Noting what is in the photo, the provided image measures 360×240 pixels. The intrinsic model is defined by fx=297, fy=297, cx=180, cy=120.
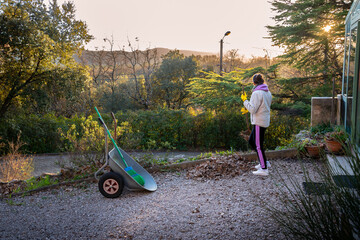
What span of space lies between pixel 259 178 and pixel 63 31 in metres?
10.9

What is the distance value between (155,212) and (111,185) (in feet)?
3.66

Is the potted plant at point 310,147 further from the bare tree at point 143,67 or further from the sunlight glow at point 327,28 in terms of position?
the bare tree at point 143,67

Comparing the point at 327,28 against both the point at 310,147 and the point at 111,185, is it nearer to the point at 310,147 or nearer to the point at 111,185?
the point at 310,147

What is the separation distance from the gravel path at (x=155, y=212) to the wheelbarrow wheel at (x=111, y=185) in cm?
12

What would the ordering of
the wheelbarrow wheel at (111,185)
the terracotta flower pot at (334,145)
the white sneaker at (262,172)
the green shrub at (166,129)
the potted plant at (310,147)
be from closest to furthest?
the wheelbarrow wheel at (111,185) < the white sneaker at (262,172) < the terracotta flower pot at (334,145) < the potted plant at (310,147) < the green shrub at (166,129)

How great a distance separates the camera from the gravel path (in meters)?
3.36

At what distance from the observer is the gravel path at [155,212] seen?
3359mm

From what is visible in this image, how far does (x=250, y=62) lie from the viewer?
112 feet

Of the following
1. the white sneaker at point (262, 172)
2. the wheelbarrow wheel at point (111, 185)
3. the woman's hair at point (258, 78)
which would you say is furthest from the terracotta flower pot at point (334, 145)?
the wheelbarrow wheel at point (111, 185)

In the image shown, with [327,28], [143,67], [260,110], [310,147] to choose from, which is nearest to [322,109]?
[310,147]

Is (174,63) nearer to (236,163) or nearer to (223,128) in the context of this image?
(223,128)

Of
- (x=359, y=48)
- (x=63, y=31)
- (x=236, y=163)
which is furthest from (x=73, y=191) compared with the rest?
(x=63, y=31)

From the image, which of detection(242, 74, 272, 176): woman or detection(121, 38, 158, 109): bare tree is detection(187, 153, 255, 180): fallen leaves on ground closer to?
detection(242, 74, 272, 176): woman

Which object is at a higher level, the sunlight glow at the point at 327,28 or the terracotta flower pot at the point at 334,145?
the sunlight glow at the point at 327,28
